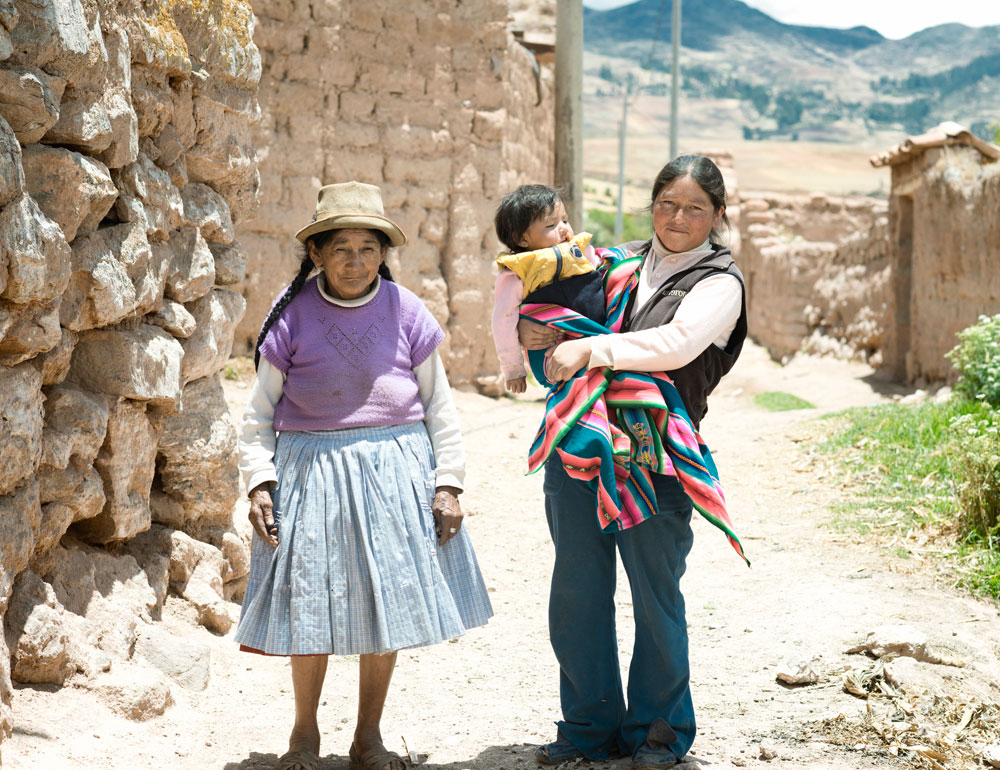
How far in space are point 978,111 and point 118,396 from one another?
326ft

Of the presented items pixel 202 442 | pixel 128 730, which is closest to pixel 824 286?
pixel 202 442

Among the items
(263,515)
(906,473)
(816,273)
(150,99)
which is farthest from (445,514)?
(816,273)

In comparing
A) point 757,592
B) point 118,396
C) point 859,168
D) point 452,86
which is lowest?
point 757,592

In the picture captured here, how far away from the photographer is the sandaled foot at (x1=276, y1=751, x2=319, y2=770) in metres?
2.76

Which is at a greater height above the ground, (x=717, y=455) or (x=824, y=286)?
(x=824, y=286)

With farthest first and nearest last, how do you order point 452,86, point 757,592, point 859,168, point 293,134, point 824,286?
point 859,168, point 824,286, point 452,86, point 293,134, point 757,592

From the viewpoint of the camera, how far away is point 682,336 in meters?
2.62

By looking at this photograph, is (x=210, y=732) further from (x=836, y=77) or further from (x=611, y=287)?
(x=836, y=77)

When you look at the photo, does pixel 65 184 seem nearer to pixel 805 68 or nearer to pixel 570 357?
pixel 570 357

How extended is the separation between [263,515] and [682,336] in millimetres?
1257

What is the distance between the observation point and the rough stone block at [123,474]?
3.28 meters

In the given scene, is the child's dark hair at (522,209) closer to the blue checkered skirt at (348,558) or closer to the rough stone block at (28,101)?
the blue checkered skirt at (348,558)

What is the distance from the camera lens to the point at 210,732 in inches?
122

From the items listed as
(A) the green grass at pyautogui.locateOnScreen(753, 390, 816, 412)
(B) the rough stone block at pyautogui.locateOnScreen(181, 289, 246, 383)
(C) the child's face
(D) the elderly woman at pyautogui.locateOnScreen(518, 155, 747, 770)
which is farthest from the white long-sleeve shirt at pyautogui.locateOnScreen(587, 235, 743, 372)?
(A) the green grass at pyautogui.locateOnScreen(753, 390, 816, 412)
